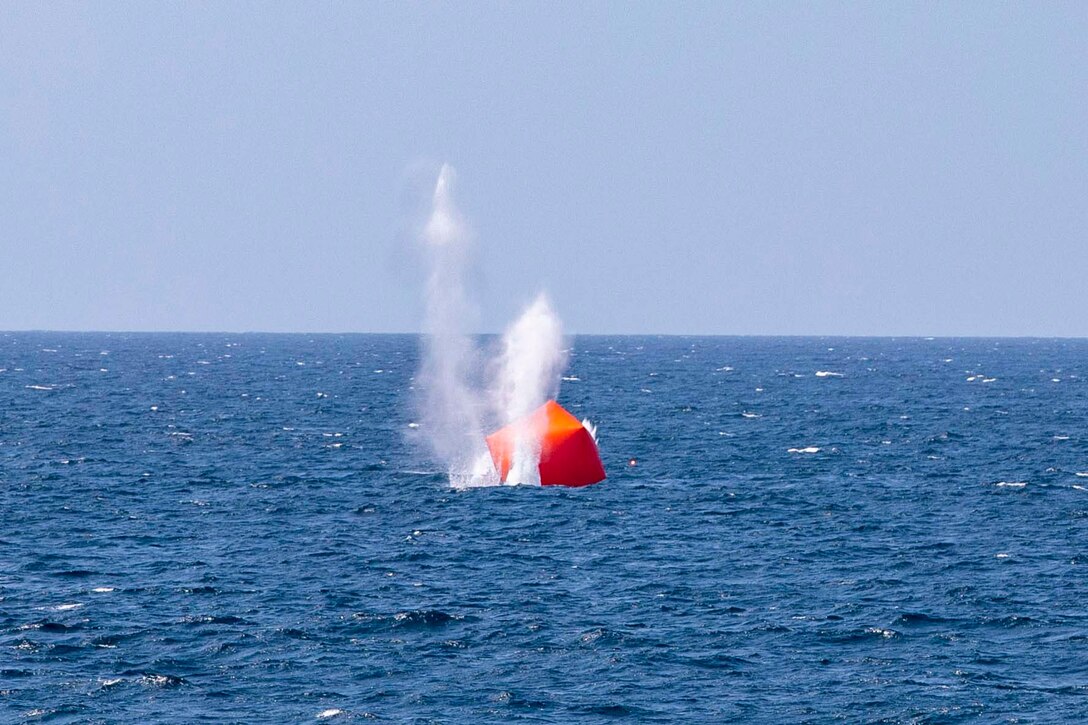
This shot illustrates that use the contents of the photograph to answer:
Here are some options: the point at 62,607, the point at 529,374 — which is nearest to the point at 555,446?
the point at 529,374

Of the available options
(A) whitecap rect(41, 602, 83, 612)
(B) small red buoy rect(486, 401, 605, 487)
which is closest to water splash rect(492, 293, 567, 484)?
(B) small red buoy rect(486, 401, 605, 487)

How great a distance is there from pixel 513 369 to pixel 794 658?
3222 centimetres

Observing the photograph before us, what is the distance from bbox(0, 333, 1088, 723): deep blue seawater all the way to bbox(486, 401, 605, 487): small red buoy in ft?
3.78

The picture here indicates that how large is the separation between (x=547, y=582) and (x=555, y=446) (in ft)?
49.6

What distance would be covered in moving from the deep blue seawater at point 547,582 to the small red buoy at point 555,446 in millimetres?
1153

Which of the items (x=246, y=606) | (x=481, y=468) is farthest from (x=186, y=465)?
(x=246, y=606)

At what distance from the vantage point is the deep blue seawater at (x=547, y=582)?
107ft

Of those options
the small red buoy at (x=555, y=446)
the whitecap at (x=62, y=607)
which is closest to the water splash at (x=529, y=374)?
the small red buoy at (x=555, y=446)

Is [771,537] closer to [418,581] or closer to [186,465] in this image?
[418,581]

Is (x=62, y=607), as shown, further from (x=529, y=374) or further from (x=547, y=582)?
(x=529, y=374)

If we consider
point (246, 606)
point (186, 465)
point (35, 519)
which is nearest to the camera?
point (246, 606)

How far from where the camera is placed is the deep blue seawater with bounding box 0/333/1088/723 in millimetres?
32500

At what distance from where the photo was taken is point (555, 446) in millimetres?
58594

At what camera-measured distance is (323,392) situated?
127062mm
